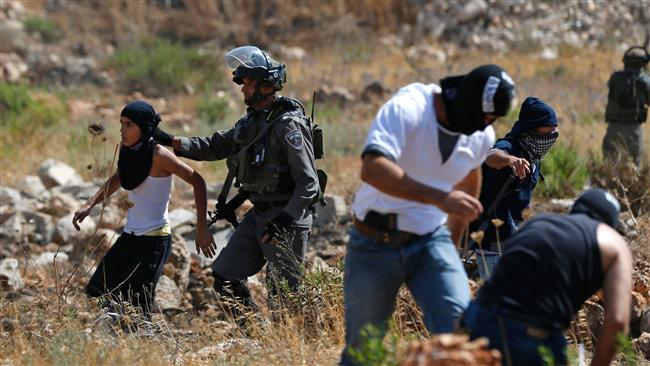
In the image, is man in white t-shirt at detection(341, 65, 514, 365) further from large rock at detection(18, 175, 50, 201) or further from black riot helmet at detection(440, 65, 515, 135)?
large rock at detection(18, 175, 50, 201)

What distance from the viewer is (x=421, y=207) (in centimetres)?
431

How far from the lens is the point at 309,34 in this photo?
86.0 feet

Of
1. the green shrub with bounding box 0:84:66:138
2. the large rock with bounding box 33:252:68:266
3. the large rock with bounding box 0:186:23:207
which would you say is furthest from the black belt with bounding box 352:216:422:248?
the green shrub with bounding box 0:84:66:138

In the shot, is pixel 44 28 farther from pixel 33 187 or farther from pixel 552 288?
pixel 552 288

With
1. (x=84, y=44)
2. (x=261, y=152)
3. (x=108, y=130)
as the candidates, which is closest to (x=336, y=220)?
(x=261, y=152)

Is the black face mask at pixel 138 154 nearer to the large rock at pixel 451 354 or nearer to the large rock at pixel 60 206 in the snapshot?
the large rock at pixel 451 354

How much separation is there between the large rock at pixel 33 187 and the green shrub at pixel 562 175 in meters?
5.14

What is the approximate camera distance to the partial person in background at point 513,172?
19.7ft

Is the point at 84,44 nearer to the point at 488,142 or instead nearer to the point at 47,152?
the point at 47,152

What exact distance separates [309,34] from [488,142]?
22.0m

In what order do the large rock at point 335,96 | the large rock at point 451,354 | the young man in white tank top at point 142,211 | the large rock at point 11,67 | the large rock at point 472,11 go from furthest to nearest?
the large rock at point 472,11, the large rock at point 11,67, the large rock at point 335,96, the young man in white tank top at point 142,211, the large rock at point 451,354

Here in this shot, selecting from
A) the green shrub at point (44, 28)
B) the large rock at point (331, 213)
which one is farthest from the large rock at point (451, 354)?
the green shrub at point (44, 28)

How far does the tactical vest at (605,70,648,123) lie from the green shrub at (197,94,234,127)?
7.26m

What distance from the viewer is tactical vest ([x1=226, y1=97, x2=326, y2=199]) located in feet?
20.6
